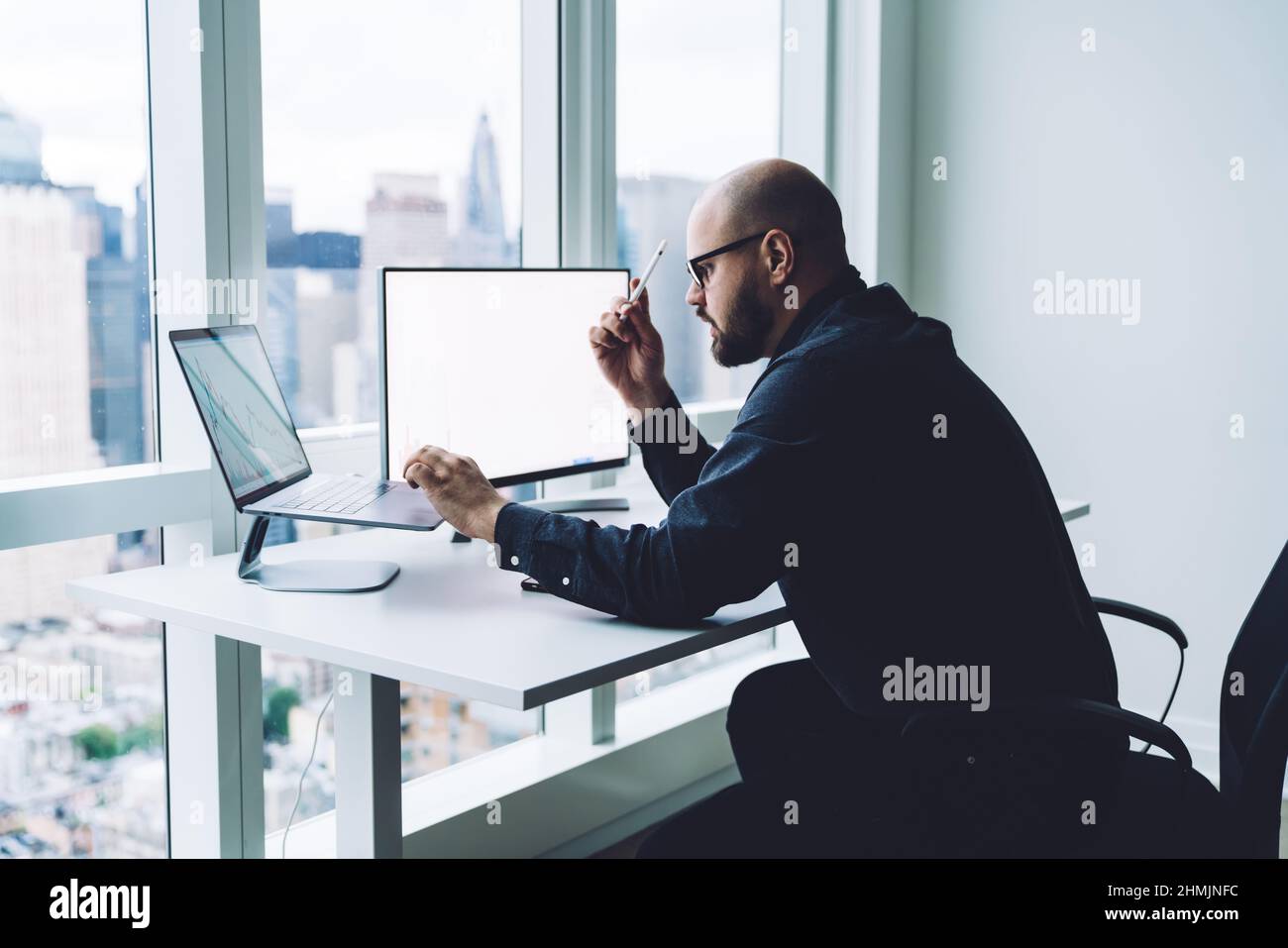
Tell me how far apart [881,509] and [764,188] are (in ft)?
1.65

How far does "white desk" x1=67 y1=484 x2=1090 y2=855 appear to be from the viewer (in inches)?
56.2

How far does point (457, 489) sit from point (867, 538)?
56 cm

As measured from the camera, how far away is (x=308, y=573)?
5.98 ft

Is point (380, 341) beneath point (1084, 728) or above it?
above

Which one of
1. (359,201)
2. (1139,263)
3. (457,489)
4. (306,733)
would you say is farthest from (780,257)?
(1139,263)

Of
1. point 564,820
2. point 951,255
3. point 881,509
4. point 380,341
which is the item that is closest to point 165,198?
point 380,341

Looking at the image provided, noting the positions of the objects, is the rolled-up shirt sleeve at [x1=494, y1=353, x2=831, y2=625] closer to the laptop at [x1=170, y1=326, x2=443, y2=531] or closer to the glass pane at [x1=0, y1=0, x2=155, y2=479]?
the laptop at [x1=170, y1=326, x2=443, y2=531]

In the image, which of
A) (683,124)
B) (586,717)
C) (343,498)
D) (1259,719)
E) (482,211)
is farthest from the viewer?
(683,124)

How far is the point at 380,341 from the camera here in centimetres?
190

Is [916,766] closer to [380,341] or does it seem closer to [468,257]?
[380,341]

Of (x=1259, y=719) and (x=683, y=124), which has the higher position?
(x=683, y=124)

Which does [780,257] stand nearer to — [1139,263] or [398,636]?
[398,636]

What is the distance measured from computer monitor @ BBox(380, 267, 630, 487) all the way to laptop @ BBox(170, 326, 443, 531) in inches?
4.6
